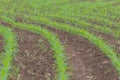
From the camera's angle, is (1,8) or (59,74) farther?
(1,8)

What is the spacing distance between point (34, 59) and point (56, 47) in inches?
41.9

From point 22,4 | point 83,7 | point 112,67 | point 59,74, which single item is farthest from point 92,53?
point 22,4

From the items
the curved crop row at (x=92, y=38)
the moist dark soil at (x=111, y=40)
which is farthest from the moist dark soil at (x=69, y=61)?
the moist dark soil at (x=111, y=40)

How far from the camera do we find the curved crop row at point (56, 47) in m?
11.6

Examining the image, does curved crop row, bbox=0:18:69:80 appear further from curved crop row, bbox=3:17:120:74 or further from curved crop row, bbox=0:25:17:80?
curved crop row, bbox=0:25:17:80

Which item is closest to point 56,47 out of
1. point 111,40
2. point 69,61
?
point 69,61

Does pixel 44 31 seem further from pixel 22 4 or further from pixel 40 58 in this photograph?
pixel 22 4

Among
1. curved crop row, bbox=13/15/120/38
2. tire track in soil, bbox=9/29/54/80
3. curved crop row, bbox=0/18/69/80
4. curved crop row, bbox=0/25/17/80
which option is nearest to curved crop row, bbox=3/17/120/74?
curved crop row, bbox=13/15/120/38

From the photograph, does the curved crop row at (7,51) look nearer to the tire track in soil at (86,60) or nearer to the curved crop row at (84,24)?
the tire track in soil at (86,60)

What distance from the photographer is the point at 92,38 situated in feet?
48.9

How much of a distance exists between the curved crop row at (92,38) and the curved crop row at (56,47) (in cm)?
71

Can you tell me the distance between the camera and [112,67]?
481 inches

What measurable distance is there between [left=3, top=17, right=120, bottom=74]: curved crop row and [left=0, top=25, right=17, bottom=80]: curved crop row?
5.84 ft

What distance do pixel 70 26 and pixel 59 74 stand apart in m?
5.63
